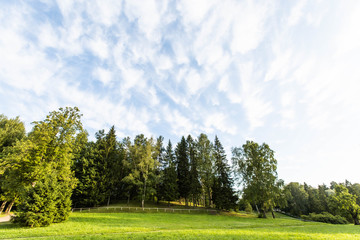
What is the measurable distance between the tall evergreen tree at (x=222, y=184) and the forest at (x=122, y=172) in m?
0.21

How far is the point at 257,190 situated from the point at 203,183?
1324 cm

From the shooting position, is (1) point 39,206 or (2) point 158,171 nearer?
(1) point 39,206

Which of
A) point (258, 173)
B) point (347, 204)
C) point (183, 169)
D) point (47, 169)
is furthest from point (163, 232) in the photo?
point (347, 204)

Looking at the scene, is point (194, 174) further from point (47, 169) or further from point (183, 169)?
point (47, 169)

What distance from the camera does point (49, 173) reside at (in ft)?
57.2

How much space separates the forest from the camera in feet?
59.1

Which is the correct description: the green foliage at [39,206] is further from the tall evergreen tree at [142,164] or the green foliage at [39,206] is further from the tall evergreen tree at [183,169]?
the tall evergreen tree at [183,169]

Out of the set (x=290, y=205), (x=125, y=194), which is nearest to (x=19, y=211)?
(x=125, y=194)

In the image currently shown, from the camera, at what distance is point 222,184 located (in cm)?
4038

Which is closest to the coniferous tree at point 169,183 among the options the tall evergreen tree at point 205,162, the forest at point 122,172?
the forest at point 122,172

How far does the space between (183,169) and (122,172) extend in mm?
17234

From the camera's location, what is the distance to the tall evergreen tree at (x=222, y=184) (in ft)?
123

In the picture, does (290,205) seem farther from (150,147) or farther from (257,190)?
(150,147)

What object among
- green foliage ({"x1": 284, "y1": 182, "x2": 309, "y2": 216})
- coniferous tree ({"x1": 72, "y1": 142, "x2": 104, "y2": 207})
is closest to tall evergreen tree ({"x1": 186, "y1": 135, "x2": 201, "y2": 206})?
coniferous tree ({"x1": 72, "y1": 142, "x2": 104, "y2": 207})
